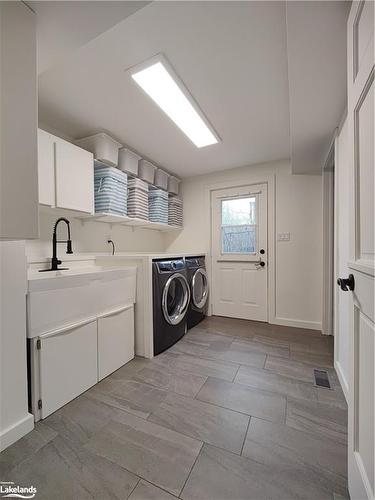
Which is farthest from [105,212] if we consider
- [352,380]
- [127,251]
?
[352,380]

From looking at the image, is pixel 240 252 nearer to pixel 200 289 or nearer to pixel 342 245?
pixel 200 289

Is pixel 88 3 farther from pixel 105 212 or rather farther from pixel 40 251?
pixel 40 251

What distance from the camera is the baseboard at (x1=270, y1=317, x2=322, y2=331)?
276 cm

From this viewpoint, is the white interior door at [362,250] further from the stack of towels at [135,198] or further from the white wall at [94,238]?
the white wall at [94,238]

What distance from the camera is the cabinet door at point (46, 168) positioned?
1.62 meters

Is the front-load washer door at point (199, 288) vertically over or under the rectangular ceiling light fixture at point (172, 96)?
under

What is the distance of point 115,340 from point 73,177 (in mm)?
1485

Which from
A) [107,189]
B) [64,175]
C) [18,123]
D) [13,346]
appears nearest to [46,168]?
[64,175]

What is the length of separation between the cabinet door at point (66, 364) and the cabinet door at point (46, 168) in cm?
102

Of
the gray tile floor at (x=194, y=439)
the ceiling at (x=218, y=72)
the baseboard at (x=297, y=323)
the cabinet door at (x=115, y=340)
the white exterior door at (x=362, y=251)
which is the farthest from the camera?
the baseboard at (x=297, y=323)

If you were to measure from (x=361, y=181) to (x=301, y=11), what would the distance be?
77cm

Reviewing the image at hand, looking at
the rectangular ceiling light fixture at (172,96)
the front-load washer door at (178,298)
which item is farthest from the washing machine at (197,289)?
the rectangular ceiling light fixture at (172,96)

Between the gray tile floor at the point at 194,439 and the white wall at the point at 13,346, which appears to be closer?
the gray tile floor at the point at 194,439
